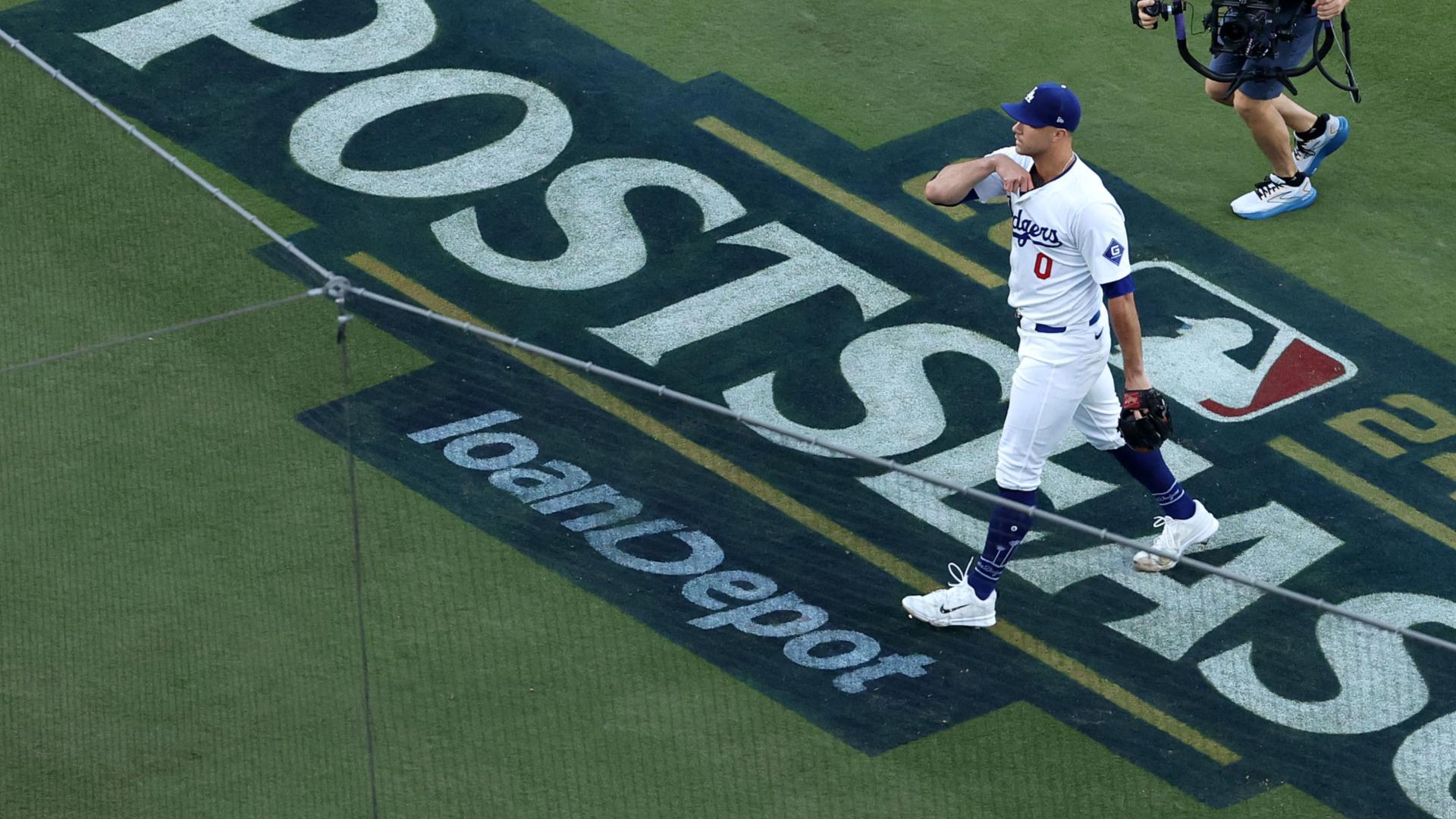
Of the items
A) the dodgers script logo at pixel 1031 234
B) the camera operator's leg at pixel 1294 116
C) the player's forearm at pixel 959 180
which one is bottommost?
the camera operator's leg at pixel 1294 116

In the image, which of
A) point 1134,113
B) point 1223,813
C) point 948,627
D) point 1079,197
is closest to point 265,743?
point 948,627

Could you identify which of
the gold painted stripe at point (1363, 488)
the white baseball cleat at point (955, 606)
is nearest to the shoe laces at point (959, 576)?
the white baseball cleat at point (955, 606)

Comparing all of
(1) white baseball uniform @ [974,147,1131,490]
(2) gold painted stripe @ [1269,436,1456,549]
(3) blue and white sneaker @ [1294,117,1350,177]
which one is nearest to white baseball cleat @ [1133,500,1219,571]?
(1) white baseball uniform @ [974,147,1131,490]

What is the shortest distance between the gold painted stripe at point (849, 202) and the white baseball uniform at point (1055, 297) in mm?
2584

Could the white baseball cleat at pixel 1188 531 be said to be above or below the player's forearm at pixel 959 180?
below

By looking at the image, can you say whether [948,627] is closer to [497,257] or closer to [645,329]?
[645,329]

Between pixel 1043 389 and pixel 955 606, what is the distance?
2.19 meters

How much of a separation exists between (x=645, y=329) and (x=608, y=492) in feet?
13.7

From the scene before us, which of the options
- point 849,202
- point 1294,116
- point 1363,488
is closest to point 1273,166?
point 1294,116

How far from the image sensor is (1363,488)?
8898mm

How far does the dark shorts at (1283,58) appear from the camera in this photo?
10289mm

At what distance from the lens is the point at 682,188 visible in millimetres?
10789

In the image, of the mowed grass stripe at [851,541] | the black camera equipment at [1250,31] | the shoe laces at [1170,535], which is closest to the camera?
the mowed grass stripe at [851,541]

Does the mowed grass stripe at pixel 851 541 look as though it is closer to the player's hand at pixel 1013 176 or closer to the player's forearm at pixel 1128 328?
the player's forearm at pixel 1128 328
